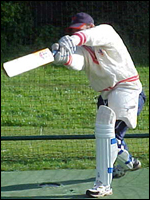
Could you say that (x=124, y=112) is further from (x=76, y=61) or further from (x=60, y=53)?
(x=60, y=53)

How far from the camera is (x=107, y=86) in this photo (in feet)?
15.9

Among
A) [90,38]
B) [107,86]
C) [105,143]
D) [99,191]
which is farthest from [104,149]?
[90,38]

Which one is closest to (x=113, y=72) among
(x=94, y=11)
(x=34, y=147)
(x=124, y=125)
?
(x=124, y=125)

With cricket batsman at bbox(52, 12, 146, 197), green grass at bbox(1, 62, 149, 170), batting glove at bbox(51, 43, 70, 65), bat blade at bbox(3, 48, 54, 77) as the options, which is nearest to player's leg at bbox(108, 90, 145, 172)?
cricket batsman at bbox(52, 12, 146, 197)

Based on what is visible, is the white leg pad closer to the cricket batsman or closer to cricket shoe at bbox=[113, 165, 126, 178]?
the cricket batsman

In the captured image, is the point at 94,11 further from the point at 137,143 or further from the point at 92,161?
the point at 92,161

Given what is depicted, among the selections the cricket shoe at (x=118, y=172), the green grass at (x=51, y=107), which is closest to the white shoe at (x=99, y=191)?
the cricket shoe at (x=118, y=172)

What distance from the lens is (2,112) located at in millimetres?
8938

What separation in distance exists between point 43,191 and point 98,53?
1.30m

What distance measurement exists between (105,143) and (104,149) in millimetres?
51

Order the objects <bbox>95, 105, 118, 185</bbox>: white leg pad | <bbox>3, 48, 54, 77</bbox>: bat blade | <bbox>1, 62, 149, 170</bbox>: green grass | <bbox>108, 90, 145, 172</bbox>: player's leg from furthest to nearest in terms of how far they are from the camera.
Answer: <bbox>1, 62, 149, 170</bbox>: green grass
<bbox>108, 90, 145, 172</bbox>: player's leg
<bbox>95, 105, 118, 185</bbox>: white leg pad
<bbox>3, 48, 54, 77</bbox>: bat blade

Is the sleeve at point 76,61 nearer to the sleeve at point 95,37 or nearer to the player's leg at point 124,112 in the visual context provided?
the sleeve at point 95,37

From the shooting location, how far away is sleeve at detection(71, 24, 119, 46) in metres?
4.37

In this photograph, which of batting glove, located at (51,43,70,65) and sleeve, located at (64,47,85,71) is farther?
sleeve, located at (64,47,85,71)
